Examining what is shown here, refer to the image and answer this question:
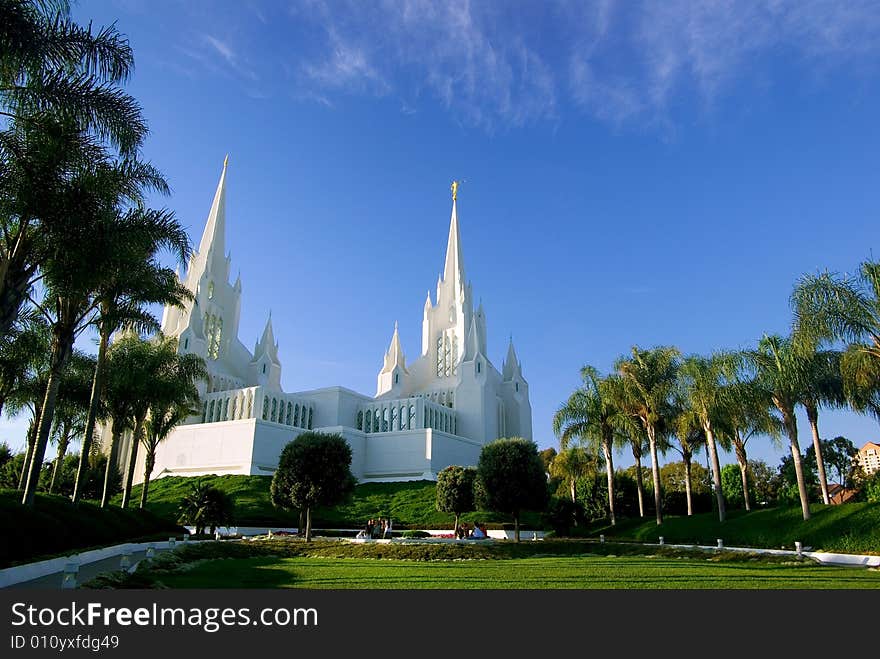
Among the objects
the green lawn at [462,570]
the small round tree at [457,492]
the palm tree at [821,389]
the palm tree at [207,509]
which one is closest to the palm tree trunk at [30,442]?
the palm tree at [207,509]

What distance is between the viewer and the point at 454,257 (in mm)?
69812

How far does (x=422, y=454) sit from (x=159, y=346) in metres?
27.0

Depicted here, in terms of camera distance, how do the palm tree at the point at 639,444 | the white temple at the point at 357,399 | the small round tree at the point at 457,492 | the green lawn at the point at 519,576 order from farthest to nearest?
1. the white temple at the point at 357,399
2. the palm tree at the point at 639,444
3. the small round tree at the point at 457,492
4. the green lawn at the point at 519,576

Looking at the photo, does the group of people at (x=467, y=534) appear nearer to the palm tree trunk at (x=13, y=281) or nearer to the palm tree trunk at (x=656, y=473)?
the palm tree trunk at (x=656, y=473)

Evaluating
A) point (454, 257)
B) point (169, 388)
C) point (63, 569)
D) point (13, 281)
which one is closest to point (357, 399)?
point (454, 257)

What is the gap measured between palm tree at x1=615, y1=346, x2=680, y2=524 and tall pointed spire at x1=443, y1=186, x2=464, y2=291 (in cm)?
4082

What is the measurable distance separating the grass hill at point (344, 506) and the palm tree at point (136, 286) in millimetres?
12545

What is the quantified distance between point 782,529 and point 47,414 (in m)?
21.2

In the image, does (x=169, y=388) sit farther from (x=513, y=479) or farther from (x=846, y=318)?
(x=846, y=318)

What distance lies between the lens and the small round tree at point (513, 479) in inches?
936

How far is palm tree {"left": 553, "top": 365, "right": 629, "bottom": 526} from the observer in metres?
28.1
